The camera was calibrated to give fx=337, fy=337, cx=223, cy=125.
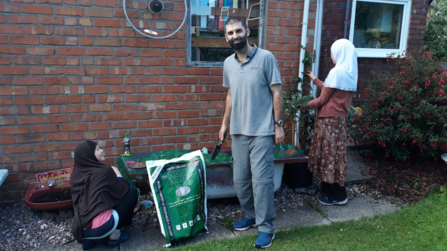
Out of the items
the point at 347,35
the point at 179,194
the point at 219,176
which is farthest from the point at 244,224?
the point at 347,35

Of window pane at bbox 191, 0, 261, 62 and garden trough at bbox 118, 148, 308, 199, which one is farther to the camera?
window pane at bbox 191, 0, 261, 62

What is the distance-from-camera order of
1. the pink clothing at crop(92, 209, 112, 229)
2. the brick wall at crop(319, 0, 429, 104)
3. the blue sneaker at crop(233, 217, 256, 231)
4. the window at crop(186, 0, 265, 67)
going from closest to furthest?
the pink clothing at crop(92, 209, 112, 229) → the blue sneaker at crop(233, 217, 256, 231) → the window at crop(186, 0, 265, 67) → the brick wall at crop(319, 0, 429, 104)

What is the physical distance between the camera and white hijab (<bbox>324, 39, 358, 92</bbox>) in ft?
11.7

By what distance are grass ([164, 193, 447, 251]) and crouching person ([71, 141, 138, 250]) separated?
2.18ft

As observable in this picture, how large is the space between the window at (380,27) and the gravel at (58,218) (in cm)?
326

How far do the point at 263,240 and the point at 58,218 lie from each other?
2127 millimetres

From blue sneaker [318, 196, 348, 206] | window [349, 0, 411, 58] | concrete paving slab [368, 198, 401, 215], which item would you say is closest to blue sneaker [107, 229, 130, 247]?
blue sneaker [318, 196, 348, 206]

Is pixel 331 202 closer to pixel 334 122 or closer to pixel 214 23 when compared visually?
pixel 334 122

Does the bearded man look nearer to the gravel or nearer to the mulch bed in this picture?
the gravel

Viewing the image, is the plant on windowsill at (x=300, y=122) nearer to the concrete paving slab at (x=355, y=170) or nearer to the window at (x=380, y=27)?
the concrete paving slab at (x=355, y=170)

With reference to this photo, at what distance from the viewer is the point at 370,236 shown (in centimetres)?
318

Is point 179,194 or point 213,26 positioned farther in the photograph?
point 213,26

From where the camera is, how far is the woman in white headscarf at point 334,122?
3.59m

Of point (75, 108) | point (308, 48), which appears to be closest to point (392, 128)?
point (308, 48)
